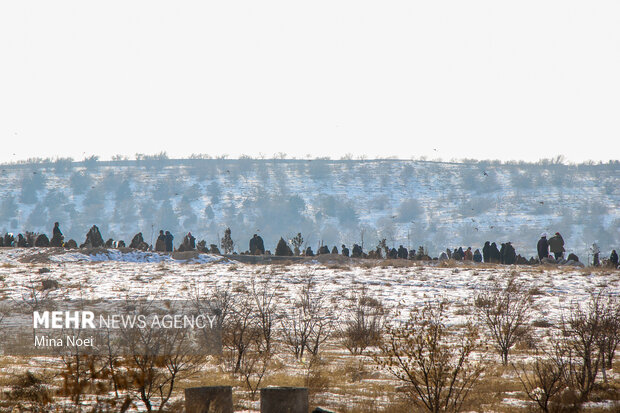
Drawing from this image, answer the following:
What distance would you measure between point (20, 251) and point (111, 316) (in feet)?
55.2

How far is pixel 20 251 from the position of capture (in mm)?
33188

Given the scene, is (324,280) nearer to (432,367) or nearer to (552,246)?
(552,246)

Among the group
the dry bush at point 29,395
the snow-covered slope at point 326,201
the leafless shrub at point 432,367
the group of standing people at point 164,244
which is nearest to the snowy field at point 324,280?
the leafless shrub at point 432,367

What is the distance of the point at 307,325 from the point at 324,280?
35.6 ft

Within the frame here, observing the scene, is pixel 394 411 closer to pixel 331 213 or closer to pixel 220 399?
pixel 220 399

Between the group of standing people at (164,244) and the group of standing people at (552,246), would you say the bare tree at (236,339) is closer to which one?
the group of standing people at (552,246)

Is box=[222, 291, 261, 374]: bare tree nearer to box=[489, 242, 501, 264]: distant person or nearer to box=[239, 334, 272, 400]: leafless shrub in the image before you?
box=[239, 334, 272, 400]: leafless shrub

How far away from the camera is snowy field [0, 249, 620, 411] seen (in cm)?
2084

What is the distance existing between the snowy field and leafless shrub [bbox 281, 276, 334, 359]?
36cm

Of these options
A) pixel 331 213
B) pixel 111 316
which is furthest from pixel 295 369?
pixel 331 213

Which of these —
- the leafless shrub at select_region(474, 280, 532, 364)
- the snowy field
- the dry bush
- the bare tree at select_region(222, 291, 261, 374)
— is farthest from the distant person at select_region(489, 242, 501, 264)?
the dry bush

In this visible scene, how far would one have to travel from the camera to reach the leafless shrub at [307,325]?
1477cm

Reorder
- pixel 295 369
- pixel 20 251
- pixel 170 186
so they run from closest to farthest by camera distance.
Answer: pixel 295 369
pixel 20 251
pixel 170 186

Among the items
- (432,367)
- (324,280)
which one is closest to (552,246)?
(324,280)
